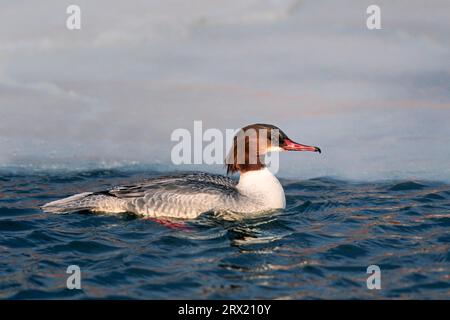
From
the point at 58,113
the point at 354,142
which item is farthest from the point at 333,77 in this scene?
the point at 58,113

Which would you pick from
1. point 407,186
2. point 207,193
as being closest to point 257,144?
point 207,193

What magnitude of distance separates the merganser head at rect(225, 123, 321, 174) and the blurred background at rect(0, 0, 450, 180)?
139 centimetres

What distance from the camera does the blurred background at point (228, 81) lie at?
9688 mm

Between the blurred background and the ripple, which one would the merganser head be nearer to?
the blurred background

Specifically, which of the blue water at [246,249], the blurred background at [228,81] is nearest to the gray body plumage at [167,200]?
the blue water at [246,249]

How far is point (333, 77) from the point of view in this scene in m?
10.5

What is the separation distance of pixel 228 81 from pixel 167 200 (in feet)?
9.89

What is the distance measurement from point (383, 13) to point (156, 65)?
3.54 meters

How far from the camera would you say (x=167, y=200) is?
7910 millimetres

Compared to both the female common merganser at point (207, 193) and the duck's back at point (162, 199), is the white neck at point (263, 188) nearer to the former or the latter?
the female common merganser at point (207, 193)

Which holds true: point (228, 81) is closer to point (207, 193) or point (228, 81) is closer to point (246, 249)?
point (207, 193)

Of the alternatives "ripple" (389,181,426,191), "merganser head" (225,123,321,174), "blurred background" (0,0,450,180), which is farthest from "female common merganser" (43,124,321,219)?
"ripple" (389,181,426,191)

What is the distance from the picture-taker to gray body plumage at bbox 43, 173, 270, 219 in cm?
783
